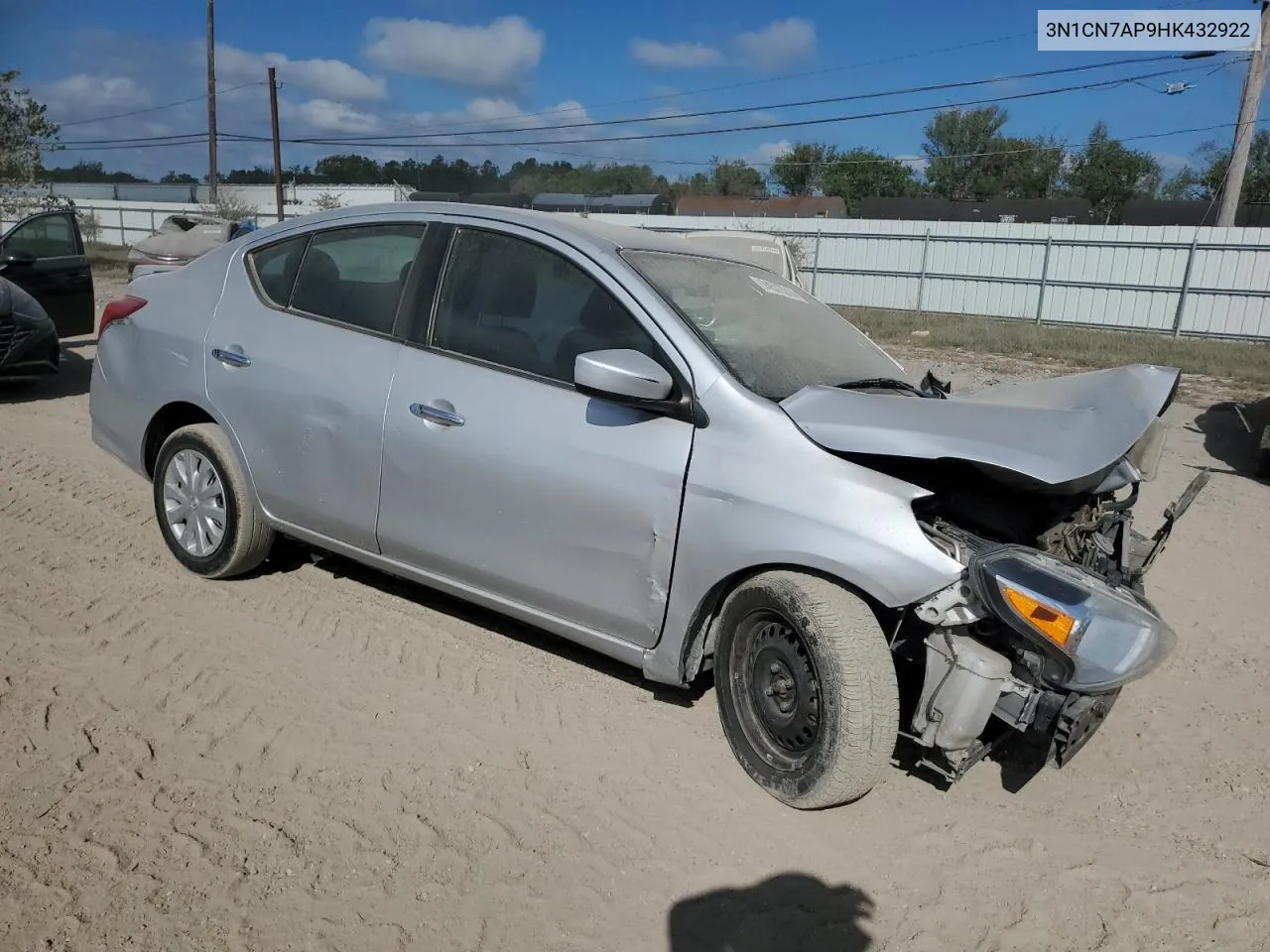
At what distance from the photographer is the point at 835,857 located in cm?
292

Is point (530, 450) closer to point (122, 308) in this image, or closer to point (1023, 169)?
point (122, 308)

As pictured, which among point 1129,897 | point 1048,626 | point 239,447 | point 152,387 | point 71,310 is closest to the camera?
point 1048,626

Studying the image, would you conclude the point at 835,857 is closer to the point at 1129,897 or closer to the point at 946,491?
the point at 1129,897

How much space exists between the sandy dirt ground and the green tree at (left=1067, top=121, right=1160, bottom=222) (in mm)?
52511

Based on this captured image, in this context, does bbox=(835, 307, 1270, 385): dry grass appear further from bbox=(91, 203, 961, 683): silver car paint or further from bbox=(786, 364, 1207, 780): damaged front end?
bbox=(91, 203, 961, 683): silver car paint

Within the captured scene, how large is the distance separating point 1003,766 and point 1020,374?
10.8 meters

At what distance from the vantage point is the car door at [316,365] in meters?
3.88

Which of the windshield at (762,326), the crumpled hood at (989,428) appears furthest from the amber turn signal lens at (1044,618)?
the windshield at (762,326)

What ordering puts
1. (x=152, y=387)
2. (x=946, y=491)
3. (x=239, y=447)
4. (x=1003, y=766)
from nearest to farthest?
(x=946, y=491)
(x=1003, y=766)
(x=239, y=447)
(x=152, y=387)

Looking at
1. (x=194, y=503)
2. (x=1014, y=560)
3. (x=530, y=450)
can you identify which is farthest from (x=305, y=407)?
(x=1014, y=560)

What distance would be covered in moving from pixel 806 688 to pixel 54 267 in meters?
10.2

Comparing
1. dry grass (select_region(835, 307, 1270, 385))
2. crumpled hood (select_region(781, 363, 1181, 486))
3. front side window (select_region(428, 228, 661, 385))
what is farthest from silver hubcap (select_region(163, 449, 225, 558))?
dry grass (select_region(835, 307, 1270, 385))

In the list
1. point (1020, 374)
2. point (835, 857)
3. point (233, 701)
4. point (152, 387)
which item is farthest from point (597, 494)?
point (1020, 374)

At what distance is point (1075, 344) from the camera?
55.9 feet
